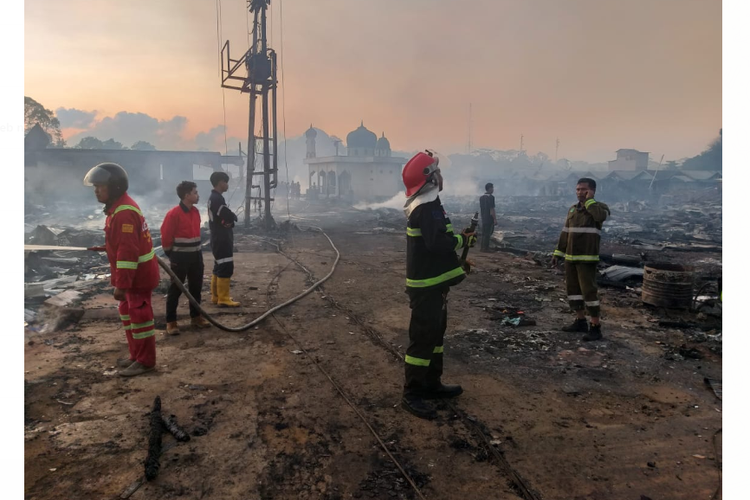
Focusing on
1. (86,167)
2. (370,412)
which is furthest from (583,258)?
(86,167)

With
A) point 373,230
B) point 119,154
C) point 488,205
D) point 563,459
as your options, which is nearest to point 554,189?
point 373,230

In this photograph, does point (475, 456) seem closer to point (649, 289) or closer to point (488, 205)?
point (649, 289)

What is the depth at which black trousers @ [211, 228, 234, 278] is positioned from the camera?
676 cm

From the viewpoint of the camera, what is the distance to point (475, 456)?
120 inches

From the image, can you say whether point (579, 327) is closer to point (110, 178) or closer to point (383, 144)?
point (110, 178)

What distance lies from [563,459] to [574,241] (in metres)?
3.39

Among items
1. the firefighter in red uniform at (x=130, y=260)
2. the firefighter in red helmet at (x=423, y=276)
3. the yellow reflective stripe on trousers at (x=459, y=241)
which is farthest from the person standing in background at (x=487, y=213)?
the firefighter in red uniform at (x=130, y=260)

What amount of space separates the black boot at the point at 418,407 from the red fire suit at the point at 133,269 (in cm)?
273

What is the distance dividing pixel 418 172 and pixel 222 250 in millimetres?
4316

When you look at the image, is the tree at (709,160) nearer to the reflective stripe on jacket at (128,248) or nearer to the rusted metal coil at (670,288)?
the rusted metal coil at (670,288)

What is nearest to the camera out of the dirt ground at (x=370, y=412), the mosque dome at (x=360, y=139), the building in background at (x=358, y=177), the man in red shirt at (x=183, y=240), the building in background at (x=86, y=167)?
the dirt ground at (x=370, y=412)

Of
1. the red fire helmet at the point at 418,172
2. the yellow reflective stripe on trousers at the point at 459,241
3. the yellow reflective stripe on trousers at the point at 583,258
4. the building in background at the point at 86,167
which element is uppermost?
the building in background at the point at 86,167

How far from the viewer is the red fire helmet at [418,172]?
3.64 meters

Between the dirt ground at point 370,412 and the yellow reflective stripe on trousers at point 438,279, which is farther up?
the yellow reflective stripe on trousers at point 438,279
